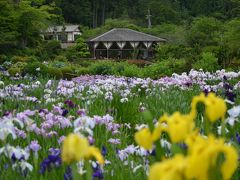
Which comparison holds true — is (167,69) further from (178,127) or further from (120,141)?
(178,127)

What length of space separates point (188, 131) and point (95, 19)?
2455 inches

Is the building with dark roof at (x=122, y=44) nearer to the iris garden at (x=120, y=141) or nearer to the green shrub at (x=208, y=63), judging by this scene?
the green shrub at (x=208, y=63)

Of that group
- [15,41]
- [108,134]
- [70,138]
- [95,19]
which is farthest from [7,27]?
[95,19]

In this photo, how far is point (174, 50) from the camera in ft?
86.6

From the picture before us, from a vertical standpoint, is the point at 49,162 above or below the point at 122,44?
above

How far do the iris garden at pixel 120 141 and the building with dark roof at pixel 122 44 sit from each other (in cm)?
3512

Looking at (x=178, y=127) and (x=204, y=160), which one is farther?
(x=178, y=127)

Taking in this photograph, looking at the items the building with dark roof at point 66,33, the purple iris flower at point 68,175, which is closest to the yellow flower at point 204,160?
the purple iris flower at point 68,175

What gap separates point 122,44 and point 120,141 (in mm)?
39307

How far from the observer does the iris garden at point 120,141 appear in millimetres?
825

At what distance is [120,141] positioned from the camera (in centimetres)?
350

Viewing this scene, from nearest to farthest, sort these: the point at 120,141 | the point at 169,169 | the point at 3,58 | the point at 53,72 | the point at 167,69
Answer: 1. the point at 169,169
2. the point at 120,141
3. the point at 53,72
4. the point at 167,69
5. the point at 3,58

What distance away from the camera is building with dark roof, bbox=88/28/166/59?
41822mm

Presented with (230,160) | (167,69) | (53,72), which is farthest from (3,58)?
(230,160)
